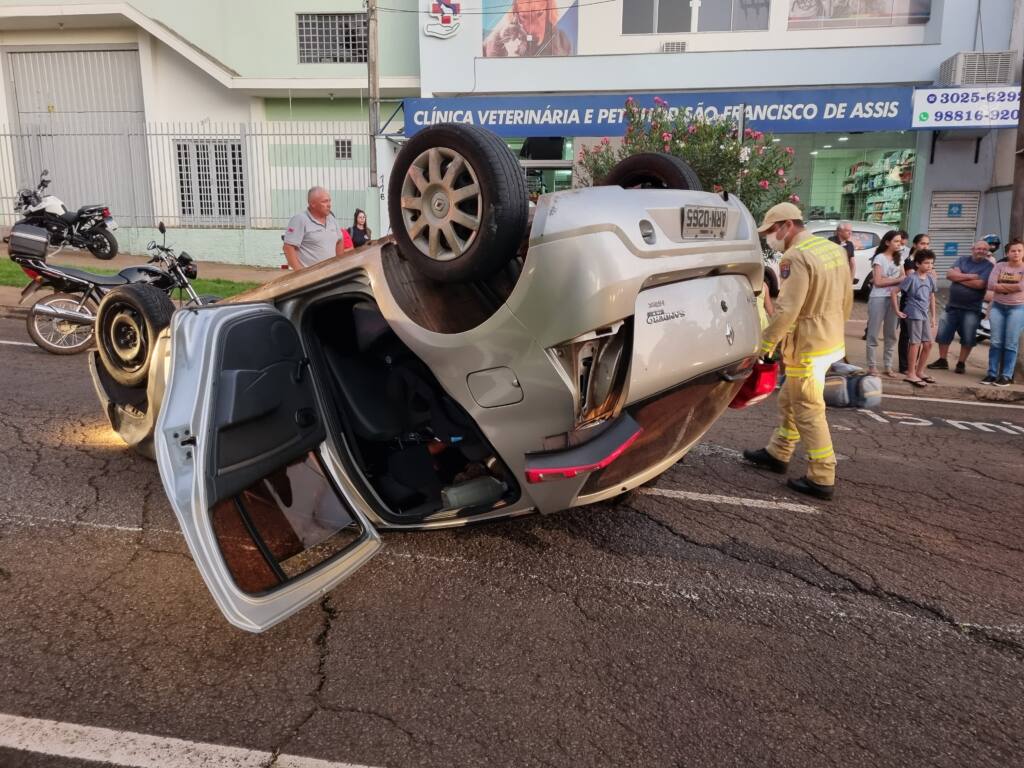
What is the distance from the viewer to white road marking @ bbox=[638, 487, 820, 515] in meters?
4.27

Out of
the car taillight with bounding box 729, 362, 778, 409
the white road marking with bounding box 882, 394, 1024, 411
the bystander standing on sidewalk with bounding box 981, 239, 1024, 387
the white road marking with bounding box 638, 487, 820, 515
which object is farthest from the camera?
the bystander standing on sidewalk with bounding box 981, 239, 1024, 387

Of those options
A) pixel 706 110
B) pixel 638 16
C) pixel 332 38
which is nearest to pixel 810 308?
pixel 706 110

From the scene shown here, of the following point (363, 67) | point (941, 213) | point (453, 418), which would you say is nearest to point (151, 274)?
point (453, 418)

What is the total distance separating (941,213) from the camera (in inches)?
697

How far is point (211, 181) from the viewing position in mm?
18750

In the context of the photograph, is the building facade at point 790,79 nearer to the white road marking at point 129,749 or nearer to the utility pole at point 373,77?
the utility pole at point 373,77

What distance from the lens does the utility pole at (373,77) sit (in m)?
15.7

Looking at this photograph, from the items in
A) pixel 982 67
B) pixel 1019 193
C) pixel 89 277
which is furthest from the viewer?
pixel 982 67

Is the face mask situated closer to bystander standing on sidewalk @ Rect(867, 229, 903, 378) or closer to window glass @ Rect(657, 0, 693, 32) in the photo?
bystander standing on sidewalk @ Rect(867, 229, 903, 378)

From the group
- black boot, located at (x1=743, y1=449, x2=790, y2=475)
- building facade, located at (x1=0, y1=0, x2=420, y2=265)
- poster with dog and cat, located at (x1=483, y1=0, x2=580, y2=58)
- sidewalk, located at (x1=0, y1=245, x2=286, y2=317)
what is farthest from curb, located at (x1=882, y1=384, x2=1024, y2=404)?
poster with dog and cat, located at (x1=483, y1=0, x2=580, y2=58)

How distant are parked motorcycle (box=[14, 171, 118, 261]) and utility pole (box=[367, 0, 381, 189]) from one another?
5.41m

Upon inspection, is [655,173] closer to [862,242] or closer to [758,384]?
[758,384]

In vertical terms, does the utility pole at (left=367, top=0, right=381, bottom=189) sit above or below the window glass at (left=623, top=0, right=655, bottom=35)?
below

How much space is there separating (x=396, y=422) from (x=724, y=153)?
8.98 metres
